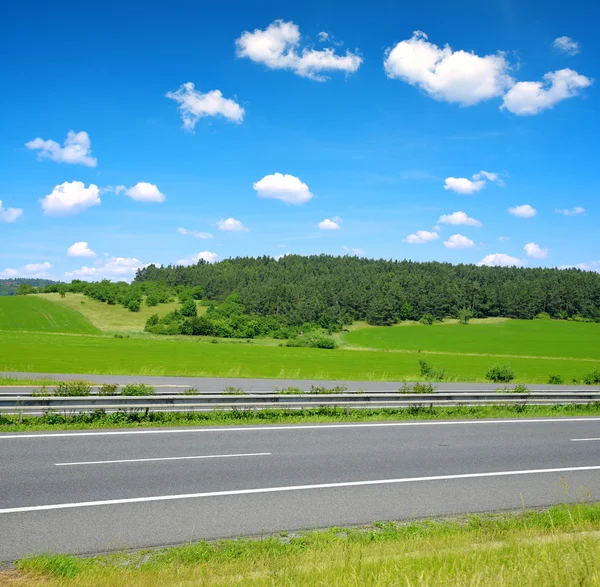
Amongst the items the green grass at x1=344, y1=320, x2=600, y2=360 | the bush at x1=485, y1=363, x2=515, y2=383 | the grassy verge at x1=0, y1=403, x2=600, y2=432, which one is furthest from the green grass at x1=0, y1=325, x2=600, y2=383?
the grassy verge at x1=0, y1=403, x2=600, y2=432

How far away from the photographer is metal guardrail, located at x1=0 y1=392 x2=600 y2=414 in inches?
602

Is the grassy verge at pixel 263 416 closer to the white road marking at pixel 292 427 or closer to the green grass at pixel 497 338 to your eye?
the white road marking at pixel 292 427

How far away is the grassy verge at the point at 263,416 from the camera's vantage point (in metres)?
15.1

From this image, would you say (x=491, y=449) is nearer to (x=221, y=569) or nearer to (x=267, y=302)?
(x=221, y=569)

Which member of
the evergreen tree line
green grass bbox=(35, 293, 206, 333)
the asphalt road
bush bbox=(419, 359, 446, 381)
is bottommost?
bush bbox=(419, 359, 446, 381)

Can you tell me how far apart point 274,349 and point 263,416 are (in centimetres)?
6083

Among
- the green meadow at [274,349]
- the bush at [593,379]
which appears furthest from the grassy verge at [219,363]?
the bush at [593,379]

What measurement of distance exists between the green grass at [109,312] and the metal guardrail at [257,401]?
91544mm

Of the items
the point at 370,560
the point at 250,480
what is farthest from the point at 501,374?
the point at 370,560

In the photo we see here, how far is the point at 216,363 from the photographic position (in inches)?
2060

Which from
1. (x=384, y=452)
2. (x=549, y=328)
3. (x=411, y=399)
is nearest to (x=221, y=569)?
(x=384, y=452)

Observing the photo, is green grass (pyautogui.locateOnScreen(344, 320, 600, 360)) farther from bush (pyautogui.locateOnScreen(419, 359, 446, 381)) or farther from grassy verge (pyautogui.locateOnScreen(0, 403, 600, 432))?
grassy verge (pyautogui.locateOnScreen(0, 403, 600, 432))

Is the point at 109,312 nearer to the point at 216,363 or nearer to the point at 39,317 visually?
the point at 39,317

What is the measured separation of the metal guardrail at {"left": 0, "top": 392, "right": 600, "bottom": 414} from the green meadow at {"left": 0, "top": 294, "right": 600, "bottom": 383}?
55.8 ft
